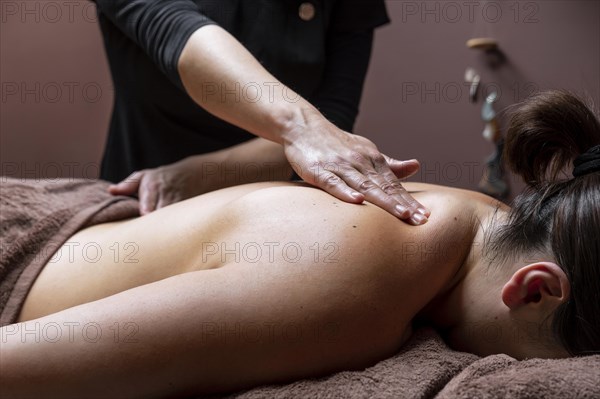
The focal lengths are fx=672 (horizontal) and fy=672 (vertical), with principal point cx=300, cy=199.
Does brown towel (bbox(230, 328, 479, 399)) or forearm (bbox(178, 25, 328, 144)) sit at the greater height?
forearm (bbox(178, 25, 328, 144))

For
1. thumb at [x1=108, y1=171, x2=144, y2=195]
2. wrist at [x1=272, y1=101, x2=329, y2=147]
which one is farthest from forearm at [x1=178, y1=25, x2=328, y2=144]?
thumb at [x1=108, y1=171, x2=144, y2=195]

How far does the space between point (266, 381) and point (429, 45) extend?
5.30ft

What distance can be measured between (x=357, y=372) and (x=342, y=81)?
0.86 m

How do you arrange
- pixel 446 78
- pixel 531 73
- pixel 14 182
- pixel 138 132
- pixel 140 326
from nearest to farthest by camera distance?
1. pixel 140 326
2. pixel 14 182
3. pixel 138 132
4. pixel 531 73
5. pixel 446 78

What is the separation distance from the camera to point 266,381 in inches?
30.0

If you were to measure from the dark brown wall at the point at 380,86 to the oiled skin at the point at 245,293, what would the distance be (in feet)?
3.92

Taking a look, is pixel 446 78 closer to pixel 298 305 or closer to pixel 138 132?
pixel 138 132

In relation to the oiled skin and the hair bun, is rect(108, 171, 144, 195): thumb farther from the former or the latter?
the hair bun

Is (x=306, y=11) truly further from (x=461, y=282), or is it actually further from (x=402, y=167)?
(x=461, y=282)

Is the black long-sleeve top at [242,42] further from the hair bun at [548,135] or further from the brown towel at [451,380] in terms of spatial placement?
the brown towel at [451,380]

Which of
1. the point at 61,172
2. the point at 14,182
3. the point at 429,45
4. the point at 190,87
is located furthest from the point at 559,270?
the point at 61,172

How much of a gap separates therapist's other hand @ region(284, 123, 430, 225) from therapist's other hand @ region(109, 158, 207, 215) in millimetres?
310

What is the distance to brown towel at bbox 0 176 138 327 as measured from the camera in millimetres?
914

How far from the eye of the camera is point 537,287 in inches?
32.2
